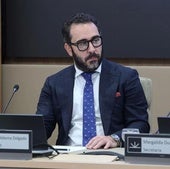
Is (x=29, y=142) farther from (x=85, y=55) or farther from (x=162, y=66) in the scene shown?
(x=162, y=66)

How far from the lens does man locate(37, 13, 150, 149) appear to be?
9.95 feet

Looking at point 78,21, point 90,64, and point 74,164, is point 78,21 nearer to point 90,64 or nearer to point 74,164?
point 90,64

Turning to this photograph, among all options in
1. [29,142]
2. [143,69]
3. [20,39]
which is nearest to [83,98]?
[29,142]

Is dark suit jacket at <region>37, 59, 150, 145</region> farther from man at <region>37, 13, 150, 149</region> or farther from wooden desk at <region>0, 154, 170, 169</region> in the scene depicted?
wooden desk at <region>0, 154, 170, 169</region>

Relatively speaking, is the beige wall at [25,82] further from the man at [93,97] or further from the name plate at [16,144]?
the name plate at [16,144]

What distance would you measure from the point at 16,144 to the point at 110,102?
1.16m

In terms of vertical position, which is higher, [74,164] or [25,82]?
[25,82]

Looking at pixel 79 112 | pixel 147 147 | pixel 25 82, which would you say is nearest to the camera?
pixel 147 147

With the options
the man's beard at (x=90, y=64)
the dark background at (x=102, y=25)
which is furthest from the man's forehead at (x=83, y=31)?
the dark background at (x=102, y=25)

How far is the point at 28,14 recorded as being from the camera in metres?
4.63

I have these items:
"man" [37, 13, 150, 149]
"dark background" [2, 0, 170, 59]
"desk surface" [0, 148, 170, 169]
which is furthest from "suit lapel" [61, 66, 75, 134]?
"dark background" [2, 0, 170, 59]

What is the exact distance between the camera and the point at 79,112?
120 inches

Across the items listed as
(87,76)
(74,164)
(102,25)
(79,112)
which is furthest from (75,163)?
(102,25)

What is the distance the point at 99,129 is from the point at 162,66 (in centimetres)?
153
